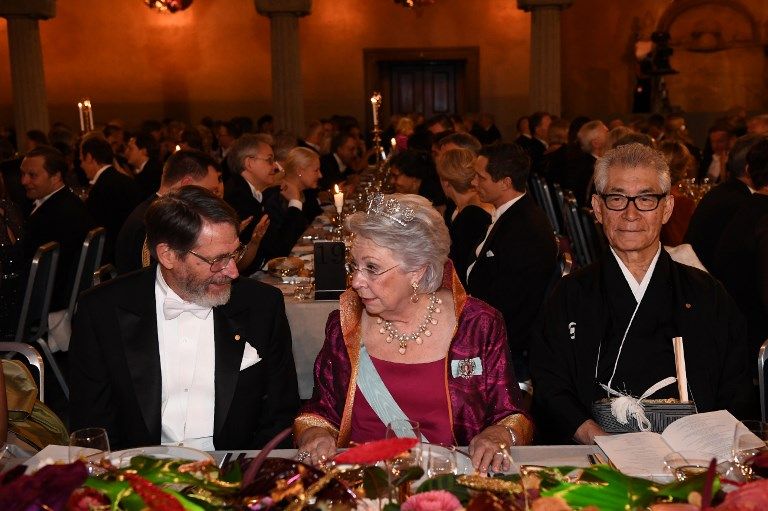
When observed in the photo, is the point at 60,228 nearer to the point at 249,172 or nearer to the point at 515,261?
the point at 249,172

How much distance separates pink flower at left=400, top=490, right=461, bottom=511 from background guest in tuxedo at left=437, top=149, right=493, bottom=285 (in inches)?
139

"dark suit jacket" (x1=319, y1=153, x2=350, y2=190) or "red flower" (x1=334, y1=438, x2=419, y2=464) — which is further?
"dark suit jacket" (x1=319, y1=153, x2=350, y2=190)

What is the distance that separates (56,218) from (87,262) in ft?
2.44

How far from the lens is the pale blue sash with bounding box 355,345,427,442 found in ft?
9.08

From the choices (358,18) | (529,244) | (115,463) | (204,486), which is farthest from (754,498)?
(358,18)

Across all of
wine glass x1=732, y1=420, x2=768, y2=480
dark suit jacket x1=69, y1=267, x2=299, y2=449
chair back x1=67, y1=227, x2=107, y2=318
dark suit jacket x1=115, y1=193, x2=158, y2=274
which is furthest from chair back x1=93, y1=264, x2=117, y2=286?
wine glass x1=732, y1=420, x2=768, y2=480

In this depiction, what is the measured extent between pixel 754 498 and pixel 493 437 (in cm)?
105

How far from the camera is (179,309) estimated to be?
288cm

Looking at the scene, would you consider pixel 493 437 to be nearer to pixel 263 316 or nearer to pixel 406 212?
pixel 406 212

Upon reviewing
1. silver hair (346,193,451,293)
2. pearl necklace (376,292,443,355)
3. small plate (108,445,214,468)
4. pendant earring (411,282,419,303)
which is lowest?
small plate (108,445,214,468)

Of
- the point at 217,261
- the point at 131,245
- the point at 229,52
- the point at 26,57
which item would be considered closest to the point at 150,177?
the point at 131,245

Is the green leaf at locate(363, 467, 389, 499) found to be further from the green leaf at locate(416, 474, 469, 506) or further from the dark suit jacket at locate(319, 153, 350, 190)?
the dark suit jacket at locate(319, 153, 350, 190)

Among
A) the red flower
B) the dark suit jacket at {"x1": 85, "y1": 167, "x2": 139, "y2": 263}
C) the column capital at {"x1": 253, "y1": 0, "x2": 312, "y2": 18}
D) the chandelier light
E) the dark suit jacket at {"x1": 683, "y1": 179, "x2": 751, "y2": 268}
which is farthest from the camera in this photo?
the chandelier light

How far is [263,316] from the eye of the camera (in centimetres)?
299
